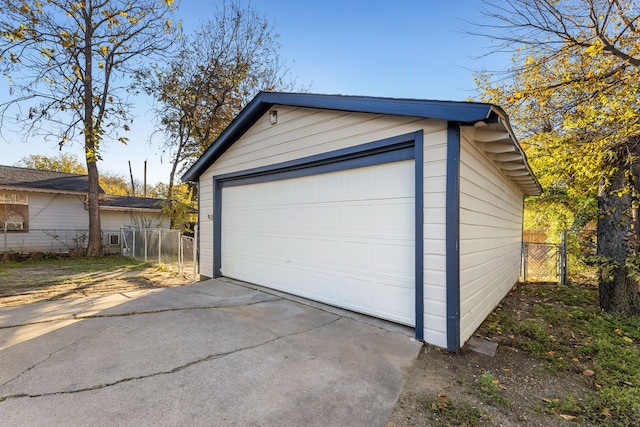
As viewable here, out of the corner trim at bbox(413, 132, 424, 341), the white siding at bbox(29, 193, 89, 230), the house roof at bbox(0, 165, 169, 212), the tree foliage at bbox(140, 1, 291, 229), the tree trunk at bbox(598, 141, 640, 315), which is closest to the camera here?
the corner trim at bbox(413, 132, 424, 341)

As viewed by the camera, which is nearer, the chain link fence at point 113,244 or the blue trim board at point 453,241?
the blue trim board at point 453,241

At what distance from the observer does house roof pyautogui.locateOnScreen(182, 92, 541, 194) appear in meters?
2.99

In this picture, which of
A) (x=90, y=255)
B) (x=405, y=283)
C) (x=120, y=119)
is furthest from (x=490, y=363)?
(x=90, y=255)

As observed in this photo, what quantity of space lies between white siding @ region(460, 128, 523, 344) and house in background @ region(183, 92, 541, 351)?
2 cm

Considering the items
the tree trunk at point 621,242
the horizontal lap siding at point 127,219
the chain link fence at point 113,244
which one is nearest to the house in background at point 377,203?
the tree trunk at point 621,242

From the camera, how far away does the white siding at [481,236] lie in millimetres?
3402

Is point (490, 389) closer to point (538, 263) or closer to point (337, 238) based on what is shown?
point (337, 238)

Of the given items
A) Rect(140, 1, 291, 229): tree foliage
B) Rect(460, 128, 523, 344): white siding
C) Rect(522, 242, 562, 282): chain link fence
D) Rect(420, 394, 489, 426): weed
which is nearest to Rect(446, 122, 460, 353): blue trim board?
Rect(460, 128, 523, 344): white siding

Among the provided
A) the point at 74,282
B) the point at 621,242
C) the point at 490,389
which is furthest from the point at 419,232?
the point at 74,282

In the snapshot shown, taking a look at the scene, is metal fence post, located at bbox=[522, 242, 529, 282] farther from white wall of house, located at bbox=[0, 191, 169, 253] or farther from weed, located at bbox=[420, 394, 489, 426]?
white wall of house, located at bbox=[0, 191, 169, 253]

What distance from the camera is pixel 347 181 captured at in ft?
14.3

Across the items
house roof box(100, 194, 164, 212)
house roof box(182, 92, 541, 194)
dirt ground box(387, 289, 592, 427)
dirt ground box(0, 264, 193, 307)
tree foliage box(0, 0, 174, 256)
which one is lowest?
dirt ground box(0, 264, 193, 307)

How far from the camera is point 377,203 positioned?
13.1 ft

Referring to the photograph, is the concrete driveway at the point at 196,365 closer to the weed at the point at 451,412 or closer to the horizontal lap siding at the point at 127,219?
the weed at the point at 451,412
